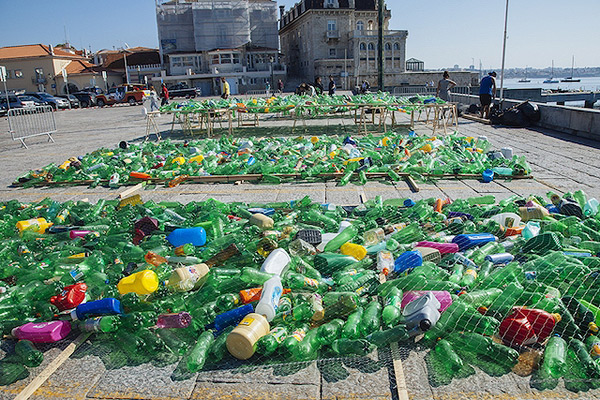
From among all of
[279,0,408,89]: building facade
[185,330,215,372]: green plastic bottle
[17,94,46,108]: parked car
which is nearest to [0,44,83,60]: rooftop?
[17,94,46,108]: parked car

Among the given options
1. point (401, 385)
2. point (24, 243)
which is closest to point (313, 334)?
point (401, 385)

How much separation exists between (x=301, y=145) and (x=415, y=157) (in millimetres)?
2939

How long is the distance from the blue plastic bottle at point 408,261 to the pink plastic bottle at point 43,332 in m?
2.97

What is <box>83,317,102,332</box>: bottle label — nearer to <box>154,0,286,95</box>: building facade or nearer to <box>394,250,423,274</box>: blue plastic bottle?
<box>394,250,423,274</box>: blue plastic bottle

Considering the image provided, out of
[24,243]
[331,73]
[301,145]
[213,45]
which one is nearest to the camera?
[24,243]

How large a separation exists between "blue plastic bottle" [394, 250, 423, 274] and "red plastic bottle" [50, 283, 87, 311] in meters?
2.94

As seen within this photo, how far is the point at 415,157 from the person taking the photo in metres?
9.28

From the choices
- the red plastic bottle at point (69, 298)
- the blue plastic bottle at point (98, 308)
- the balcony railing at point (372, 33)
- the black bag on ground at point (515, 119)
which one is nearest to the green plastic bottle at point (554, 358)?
the blue plastic bottle at point (98, 308)

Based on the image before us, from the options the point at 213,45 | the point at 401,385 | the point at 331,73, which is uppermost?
the point at 213,45

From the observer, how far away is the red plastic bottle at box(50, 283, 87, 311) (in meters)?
3.96

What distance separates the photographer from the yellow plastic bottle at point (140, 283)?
154 inches

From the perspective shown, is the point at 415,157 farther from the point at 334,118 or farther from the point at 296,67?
the point at 296,67

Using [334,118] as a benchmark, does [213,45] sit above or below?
above

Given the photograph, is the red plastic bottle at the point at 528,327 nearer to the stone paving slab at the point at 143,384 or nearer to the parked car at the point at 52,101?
the stone paving slab at the point at 143,384
